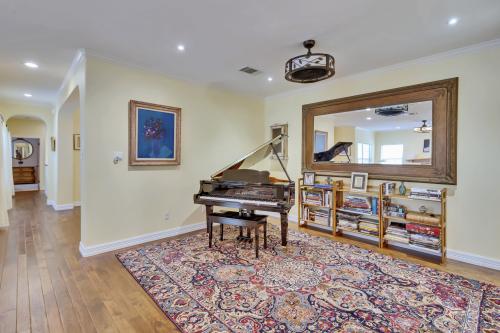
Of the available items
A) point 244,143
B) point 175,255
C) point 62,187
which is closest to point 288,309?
point 175,255

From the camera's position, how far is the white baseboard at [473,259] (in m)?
2.96

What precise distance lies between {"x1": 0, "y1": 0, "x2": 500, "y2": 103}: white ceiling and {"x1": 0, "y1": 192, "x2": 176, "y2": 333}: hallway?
2.78 m

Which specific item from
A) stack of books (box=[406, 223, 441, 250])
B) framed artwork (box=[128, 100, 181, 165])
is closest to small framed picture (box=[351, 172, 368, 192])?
stack of books (box=[406, 223, 441, 250])

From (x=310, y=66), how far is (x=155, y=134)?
2.65m

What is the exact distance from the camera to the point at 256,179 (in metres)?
3.78

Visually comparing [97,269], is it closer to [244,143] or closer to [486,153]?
[244,143]

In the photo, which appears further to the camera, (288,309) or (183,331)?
(288,309)

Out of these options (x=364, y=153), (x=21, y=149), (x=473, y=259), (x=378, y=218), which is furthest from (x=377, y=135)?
(x=21, y=149)

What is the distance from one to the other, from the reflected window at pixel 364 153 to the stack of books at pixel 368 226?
98cm

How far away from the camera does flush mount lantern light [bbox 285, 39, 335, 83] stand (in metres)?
2.65

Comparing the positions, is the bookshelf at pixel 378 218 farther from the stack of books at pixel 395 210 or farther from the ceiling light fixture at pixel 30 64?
the ceiling light fixture at pixel 30 64

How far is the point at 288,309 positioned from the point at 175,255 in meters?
1.80

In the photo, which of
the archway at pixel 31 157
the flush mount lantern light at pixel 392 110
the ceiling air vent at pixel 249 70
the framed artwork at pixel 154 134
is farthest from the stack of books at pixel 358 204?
the archway at pixel 31 157

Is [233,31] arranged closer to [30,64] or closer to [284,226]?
[284,226]
